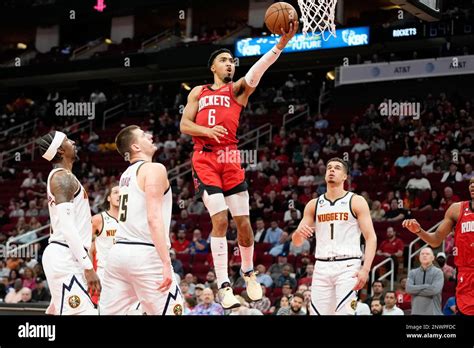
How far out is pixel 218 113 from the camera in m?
8.72

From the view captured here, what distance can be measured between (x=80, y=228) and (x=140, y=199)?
1.27 meters

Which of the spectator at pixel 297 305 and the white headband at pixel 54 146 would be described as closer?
the white headband at pixel 54 146

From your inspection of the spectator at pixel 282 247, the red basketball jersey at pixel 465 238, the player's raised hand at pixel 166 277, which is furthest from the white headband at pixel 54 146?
the spectator at pixel 282 247

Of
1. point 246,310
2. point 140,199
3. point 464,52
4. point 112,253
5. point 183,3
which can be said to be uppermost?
point 183,3

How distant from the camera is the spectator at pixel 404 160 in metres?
19.0

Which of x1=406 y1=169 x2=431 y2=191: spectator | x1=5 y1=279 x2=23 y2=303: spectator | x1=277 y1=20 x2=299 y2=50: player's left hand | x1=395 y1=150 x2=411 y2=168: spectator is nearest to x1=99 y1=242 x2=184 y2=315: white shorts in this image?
x1=277 y1=20 x2=299 y2=50: player's left hand

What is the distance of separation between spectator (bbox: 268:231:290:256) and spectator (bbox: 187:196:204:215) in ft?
Answer: 11.7

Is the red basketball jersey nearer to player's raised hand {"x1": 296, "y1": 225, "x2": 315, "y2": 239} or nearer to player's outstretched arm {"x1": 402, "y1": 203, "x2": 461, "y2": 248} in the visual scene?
player's outstretched arm {"x1": 402, "y1": 203, "x2": 461, "y2": 248}

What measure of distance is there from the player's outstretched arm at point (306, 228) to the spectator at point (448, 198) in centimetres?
801

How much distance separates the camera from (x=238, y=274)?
1588cm

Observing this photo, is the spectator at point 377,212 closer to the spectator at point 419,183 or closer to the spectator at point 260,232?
the spectator at point 419,183
